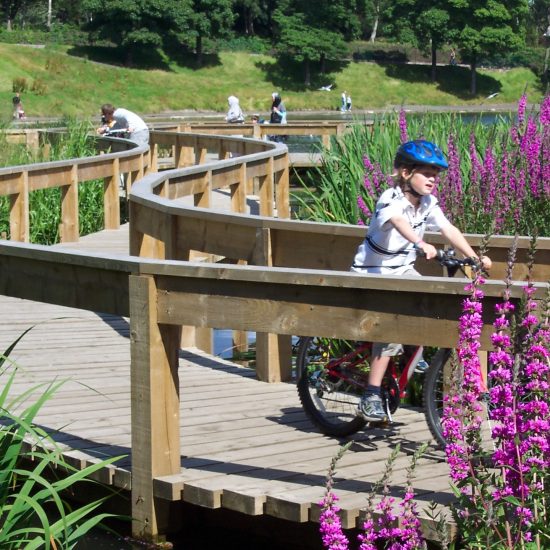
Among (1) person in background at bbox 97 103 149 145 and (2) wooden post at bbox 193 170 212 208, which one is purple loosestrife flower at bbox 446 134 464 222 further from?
(1) person in background at bbox 97 103 149 145

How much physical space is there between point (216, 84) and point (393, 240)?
86566mm

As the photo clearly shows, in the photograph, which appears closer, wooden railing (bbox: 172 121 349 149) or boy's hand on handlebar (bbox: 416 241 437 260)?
boy's hand on handlebar (bbox: 416 241 437 260)

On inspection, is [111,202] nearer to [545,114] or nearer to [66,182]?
[66,182]

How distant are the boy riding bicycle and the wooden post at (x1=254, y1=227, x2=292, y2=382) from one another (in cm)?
132

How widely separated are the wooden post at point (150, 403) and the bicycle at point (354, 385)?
1.01m

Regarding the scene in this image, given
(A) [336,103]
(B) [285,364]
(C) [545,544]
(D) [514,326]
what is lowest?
(A) [336,103]

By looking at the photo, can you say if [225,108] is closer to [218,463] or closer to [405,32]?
[405,32]

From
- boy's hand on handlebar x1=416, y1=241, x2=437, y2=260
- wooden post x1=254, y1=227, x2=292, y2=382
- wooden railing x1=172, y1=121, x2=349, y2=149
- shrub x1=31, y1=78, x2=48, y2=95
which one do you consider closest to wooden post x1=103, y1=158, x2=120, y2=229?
wooden post x1=254, y1=227, x2=292, y2=382

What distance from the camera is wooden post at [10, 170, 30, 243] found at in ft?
42.2

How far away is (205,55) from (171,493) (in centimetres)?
9536

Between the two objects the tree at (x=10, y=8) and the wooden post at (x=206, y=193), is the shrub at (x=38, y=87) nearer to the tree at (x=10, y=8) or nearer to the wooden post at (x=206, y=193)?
the tree at (x=10, y=8)

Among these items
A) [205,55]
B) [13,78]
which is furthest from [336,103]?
[13,78]

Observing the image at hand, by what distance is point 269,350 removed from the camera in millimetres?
7586

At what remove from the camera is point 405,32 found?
11319 centimetres
